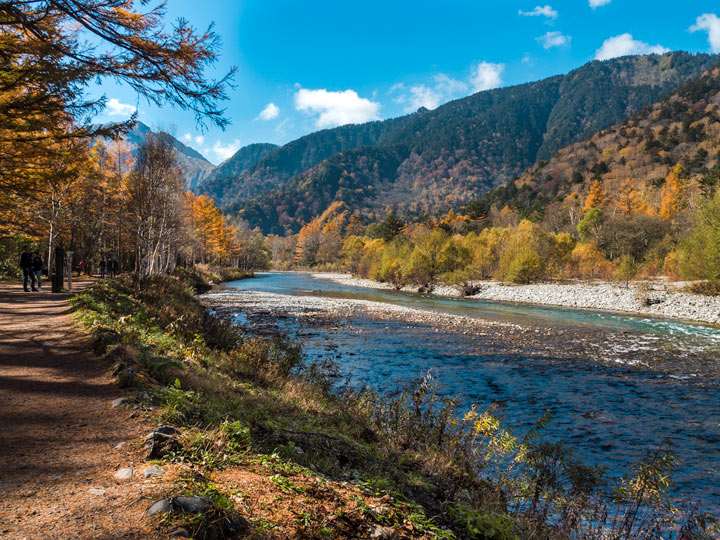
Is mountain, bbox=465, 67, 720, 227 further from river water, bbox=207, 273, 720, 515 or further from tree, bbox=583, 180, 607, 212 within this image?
river water, bbox=207, 273, 720, 515

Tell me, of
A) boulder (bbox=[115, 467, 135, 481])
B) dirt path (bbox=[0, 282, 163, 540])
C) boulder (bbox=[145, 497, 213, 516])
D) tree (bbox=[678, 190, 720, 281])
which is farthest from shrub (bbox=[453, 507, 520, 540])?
tree (bbox=[678, 190, 720, 281])

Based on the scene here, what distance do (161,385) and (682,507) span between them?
778 cm

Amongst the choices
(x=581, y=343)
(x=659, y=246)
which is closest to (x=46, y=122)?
(x=581, y=343)

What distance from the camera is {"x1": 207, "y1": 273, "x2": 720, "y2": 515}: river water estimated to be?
7.37 metres

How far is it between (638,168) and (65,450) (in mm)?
109562

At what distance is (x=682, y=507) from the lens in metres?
5.20

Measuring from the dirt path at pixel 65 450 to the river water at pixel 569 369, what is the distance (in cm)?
642

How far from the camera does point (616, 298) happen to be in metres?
30.1

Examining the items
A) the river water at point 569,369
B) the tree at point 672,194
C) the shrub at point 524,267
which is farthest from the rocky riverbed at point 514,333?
the tree at point 672,194

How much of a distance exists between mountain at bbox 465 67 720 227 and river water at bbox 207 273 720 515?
156 ft

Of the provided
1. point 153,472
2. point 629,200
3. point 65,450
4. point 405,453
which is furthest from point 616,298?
point 629,200

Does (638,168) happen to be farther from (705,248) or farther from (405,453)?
(405,453)

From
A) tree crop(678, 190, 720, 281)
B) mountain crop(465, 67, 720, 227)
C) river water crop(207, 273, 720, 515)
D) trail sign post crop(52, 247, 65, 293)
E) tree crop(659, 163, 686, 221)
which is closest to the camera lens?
river water crop(207, 273, 720, 515)

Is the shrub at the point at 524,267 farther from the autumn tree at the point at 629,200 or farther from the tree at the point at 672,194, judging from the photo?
the autumn tree at the point at 629,200
